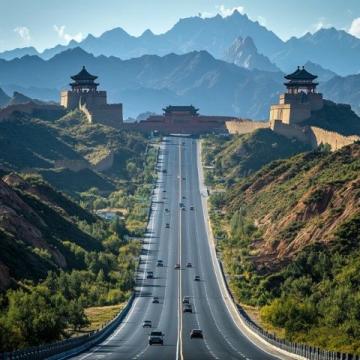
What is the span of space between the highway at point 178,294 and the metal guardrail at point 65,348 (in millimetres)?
705

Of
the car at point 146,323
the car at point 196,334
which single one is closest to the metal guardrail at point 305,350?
the car at point 196,334

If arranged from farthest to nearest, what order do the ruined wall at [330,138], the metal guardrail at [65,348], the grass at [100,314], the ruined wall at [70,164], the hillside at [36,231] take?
the ruined wall at [70,164]
the ruined wall at [330,138]
the hillside at [36,231]
the grass at [100,314]
the metal guardrail at [65,348]

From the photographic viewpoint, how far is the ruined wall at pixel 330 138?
537ft

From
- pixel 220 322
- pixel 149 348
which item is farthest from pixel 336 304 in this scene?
pixel 149 348

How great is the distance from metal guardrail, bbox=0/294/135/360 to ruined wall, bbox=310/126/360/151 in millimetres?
79087

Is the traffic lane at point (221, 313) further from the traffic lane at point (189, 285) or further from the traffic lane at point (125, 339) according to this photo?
the traffic lane at point (125, 339)

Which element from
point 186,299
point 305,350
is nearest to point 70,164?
point 186,299

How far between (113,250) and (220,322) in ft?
144

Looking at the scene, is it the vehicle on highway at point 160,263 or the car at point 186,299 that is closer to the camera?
the car at point 186,299

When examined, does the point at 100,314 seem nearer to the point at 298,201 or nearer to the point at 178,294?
the point at 178,294

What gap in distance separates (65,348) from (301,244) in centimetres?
5905

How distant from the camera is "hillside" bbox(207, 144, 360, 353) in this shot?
289 feet

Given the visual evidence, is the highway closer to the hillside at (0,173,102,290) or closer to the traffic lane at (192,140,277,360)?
the traffic lane at (192,140,277,360)

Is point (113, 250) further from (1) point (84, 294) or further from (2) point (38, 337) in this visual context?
(2) point (38, 337)
